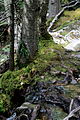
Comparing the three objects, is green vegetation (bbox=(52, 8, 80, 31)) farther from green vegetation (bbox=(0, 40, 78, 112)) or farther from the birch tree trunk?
green vegetation (bbox=(0, 40, 78, 112))

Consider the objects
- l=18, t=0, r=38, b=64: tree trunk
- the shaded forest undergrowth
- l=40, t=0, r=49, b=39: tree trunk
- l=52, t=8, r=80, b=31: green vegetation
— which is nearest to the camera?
the shaded forest undergrowth

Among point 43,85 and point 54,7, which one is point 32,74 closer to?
point 43,85

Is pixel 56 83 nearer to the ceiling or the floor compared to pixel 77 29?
nearer to the ceiling

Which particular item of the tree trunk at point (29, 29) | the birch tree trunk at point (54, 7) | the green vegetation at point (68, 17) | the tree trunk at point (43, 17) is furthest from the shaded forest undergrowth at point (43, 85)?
the birch tree trunk at point (54, 7)

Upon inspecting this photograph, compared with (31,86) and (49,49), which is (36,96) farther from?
(49,49)

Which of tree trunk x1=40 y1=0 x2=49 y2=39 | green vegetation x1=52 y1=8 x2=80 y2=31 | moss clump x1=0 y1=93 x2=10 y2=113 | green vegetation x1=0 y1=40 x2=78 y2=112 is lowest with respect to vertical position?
green vegetation x1=52 y1=8 x2=80 y2=31

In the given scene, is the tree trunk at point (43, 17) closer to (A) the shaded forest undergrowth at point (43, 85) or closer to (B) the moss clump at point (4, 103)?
(A) the shaded forest undergrowth at point (43, 85)

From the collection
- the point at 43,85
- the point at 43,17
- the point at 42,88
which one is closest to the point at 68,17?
the point at 43,17

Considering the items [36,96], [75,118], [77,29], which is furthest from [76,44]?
[75,118]

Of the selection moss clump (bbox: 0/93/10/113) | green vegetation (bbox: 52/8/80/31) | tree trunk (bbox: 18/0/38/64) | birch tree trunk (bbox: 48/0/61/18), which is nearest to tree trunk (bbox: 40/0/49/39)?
tree trunk (bbox: 18/0/38/64)

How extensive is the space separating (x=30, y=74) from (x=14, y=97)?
761 mm

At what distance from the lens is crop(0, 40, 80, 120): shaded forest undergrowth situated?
457 centimetres

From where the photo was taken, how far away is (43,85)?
17.0 ft

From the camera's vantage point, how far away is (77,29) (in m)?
11.5
